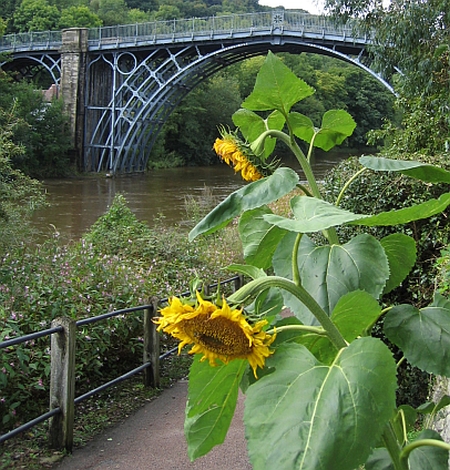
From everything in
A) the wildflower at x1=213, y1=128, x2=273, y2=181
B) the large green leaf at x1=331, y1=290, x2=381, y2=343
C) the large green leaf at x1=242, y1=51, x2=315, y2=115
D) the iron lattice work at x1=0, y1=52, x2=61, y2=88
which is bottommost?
the large green leaf at x1=331, y1=290, x2=381, y2=343

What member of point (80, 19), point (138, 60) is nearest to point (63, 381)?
point (138, 60)

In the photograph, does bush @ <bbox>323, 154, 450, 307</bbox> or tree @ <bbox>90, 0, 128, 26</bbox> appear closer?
bush @ <bbox>323, 154, 450, 307</bbox>

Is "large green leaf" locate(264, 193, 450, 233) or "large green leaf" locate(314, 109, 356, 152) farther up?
"large green leaf" locate(314, 109, 356, 152)

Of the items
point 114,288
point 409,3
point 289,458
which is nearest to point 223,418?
point 289,458

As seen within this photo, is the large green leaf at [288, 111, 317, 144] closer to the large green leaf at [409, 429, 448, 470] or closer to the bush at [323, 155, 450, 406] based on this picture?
the large green leaf at [409, 429, 448, 470]

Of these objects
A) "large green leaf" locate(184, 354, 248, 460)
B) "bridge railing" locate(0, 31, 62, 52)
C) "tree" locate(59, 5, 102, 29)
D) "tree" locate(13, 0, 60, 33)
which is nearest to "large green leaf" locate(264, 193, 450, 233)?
"large green leaf" locate(184, 354, 248, 460)

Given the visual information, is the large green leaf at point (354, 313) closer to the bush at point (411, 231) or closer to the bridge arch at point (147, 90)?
the bush at point (411, 231)

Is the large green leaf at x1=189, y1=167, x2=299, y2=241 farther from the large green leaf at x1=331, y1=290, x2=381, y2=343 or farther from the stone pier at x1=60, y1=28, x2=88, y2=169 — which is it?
the stone pier at x1=60, y1=28, x2=88, y2=169

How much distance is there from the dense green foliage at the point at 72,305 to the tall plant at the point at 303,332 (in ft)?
11.1

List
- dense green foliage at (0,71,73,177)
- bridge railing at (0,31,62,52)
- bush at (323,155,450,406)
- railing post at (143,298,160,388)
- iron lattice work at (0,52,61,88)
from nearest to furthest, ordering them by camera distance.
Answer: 1. bush at (323,155,450,406)
2. railing post at (143,298,160,388)
3. dense green foliage at (0,71,73,177)
4. bridge railing at (0,31,62,52)
5. iron lattice work at (0,52,61,88)

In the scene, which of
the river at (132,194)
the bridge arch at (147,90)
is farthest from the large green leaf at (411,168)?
the bridge arch at (147,90)

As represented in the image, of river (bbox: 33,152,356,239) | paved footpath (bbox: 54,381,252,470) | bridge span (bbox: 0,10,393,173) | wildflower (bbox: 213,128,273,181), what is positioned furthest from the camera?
bridge span (bbox: 0,10,393,173)

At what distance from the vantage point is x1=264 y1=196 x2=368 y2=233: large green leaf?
694 mm

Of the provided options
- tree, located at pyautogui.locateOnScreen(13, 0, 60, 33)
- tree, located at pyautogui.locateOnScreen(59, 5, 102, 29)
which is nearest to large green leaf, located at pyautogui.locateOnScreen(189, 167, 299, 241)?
tree, located at pyautogui.locateOnScreen(13, 0, 60, 33)
